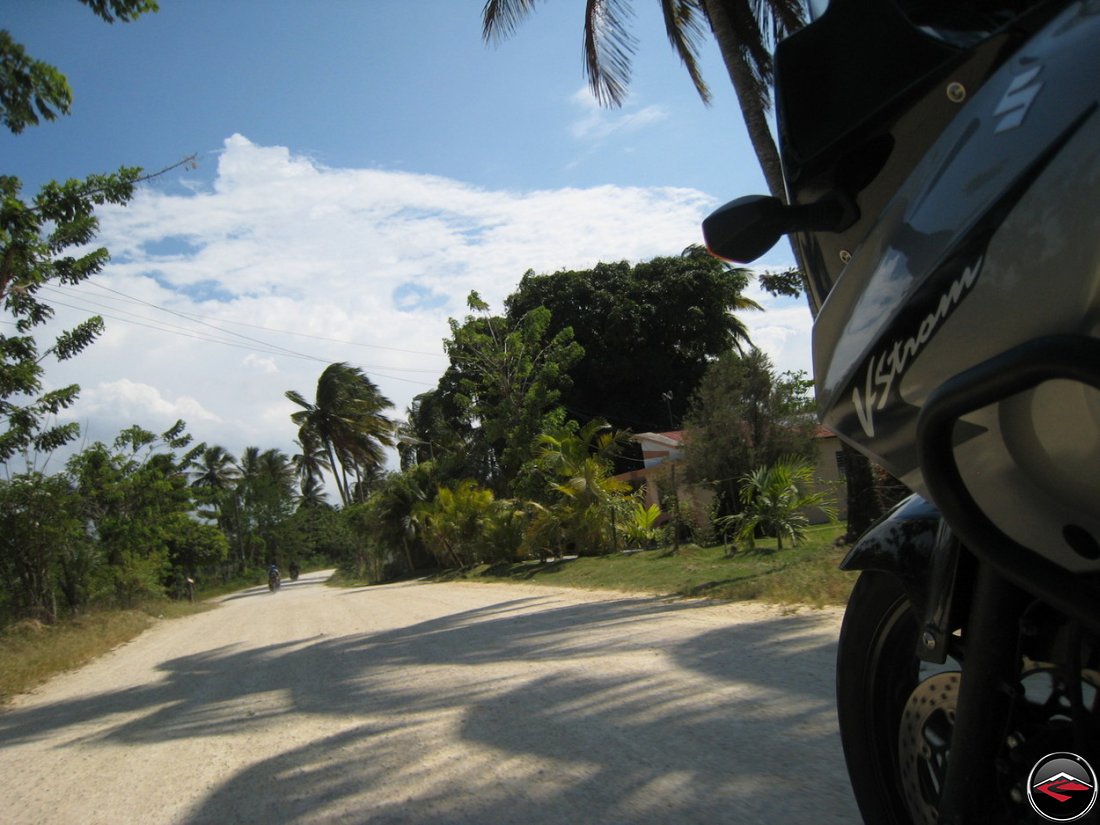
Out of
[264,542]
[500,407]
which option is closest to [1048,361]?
[500,407]

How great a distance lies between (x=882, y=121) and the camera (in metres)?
1.71

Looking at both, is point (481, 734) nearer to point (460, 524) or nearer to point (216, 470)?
point (460, 524)

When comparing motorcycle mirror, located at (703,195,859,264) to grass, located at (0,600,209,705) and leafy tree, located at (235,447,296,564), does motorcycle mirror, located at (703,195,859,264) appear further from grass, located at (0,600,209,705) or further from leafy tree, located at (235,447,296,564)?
leafy tree, located at (235,447,296,564)

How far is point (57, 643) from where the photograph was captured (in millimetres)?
14758

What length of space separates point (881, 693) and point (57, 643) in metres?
16.0

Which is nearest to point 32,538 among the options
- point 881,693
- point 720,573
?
point 720,573

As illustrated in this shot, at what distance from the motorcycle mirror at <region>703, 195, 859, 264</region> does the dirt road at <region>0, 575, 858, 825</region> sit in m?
1.88

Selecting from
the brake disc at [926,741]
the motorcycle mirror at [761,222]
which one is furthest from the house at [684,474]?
the motorcycle mirror at [761,222]

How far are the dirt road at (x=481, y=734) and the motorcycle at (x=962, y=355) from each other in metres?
1.24

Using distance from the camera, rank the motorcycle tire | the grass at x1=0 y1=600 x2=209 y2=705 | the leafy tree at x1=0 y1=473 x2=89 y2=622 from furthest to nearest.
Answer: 1. the leafy tree at x1=0 y1=473 x2=89 y2=622
2. the grass at x1=0 y1=600 x2=209 y2=705
3. the motorcycle tire

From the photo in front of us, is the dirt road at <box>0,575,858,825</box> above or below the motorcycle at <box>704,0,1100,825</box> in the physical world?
below

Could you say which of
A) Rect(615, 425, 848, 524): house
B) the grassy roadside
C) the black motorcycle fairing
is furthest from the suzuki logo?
Rect(615, 425, 848, 524): house

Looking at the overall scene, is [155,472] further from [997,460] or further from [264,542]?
[264,542]

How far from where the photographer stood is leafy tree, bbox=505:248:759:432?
118 feet
